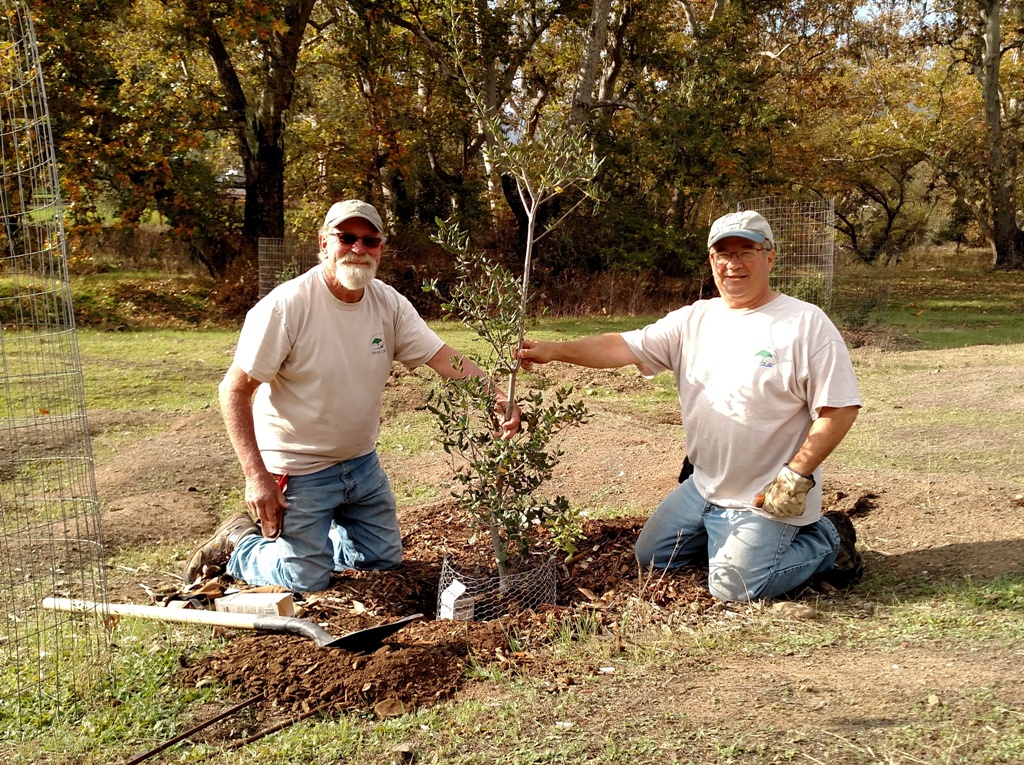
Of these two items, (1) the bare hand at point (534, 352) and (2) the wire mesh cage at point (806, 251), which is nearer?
(1) the bare hand at point (534, 352)

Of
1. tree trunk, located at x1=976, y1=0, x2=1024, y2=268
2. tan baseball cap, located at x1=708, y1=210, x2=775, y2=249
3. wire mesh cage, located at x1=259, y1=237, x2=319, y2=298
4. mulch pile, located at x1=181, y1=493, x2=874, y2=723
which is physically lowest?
mulch pile, located at x1=181, y1=493, x2=874, y2=723

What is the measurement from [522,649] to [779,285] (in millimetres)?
14015

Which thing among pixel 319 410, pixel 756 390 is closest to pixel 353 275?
pixel 319 410

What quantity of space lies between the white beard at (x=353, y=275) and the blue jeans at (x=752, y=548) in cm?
198

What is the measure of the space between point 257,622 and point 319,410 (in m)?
1.32

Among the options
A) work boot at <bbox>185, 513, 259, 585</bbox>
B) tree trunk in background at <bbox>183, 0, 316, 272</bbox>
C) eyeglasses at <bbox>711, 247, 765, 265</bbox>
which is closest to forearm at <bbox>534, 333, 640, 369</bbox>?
eyeglasses at <bbox>711, 247, 765, 265</bbox>

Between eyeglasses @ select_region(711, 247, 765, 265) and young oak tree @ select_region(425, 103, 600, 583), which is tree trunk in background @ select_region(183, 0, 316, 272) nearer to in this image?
young oak tree @ select_region(425, 103, 600, 583)

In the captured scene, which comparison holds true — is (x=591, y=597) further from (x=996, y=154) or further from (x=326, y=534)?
(x=996, y=154)

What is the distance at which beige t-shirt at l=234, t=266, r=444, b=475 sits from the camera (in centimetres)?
488

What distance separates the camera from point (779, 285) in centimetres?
1691

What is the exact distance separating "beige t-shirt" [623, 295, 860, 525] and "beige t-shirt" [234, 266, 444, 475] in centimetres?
168

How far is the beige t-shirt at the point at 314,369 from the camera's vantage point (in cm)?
488

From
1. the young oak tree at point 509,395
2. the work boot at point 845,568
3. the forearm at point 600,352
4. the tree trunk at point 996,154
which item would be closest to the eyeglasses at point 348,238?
the young oak tree at point 509,395

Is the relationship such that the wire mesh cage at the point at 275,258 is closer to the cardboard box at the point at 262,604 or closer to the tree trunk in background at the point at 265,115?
the tree trunk in background at the point at 265,115
